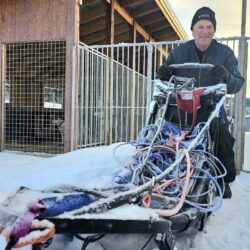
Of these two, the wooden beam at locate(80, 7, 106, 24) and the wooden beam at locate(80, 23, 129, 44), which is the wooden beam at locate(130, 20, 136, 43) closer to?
the wooden beam at locate(80, 23, 129, 44)

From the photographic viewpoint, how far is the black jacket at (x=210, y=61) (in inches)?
114

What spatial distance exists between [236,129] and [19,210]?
4318mm

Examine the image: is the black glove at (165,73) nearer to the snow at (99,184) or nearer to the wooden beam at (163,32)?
the snow at (99,184)

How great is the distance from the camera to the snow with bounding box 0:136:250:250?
2.16 metres

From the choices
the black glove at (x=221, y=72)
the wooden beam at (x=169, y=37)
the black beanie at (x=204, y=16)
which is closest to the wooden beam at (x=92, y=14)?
the wooden beam at (x=169, y=37)

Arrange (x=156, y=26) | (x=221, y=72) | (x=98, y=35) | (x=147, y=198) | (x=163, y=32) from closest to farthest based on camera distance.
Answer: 1. (x=147, y=198)
2. (x=221, y=72)
3. (x=98, y=35)
4. (x=156, y=26)
5. (x=163, y=32)

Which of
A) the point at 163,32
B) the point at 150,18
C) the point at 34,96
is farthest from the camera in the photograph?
the point at 163,32

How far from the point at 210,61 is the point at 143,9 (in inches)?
264

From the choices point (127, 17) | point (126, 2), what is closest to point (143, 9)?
point (127, 17)

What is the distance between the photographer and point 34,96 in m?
9.98

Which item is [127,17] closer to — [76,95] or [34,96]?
[34,96]

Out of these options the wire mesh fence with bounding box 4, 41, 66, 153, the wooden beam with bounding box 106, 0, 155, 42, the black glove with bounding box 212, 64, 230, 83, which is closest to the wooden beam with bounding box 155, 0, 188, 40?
the wooden beam with bounding box 106, 0, 155, 42

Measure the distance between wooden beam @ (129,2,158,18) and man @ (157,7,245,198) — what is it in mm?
6240

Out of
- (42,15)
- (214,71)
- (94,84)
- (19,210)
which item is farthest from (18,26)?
(19,210)
